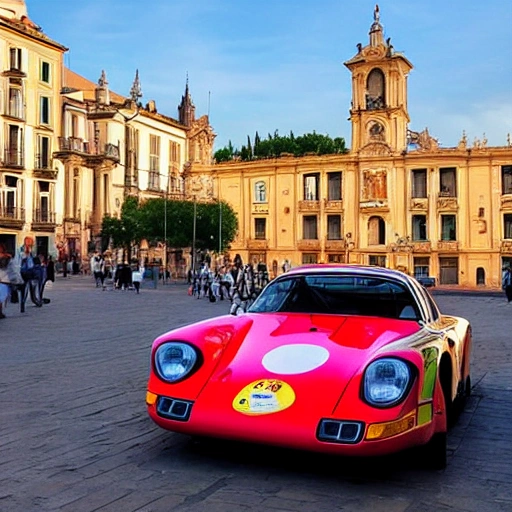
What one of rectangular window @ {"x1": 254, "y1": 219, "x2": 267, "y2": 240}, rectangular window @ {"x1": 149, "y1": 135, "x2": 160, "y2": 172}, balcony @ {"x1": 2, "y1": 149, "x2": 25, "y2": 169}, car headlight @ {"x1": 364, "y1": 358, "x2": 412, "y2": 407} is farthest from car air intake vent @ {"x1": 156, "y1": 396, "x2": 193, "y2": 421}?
rectangular window @ {"x1": 149, "y1": 135, "x2": 160, "y2": 172}

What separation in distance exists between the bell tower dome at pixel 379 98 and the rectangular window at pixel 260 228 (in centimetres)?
974

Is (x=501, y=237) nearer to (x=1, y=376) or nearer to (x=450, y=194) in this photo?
(x=450, y=194)

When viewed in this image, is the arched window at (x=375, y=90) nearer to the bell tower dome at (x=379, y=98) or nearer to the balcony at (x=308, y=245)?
the bell tower dome at (x=379, y=98)

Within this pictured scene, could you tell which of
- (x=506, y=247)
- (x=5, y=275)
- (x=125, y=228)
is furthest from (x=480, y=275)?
(x=5, y=275)

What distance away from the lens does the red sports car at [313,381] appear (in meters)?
4.34

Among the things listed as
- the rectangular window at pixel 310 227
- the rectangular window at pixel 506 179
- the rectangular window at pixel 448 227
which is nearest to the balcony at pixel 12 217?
the rectangular window at pixel 310 227

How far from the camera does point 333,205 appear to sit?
56.2m

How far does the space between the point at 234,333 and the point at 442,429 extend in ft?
5.63

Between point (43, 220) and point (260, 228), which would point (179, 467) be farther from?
point (260, 228)

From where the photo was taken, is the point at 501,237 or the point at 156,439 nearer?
the point at 156,439

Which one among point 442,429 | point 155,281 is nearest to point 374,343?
point 442,429

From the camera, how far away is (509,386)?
27.5ft

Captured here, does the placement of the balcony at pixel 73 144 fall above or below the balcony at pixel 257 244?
above

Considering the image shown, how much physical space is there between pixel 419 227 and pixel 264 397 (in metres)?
51.6
